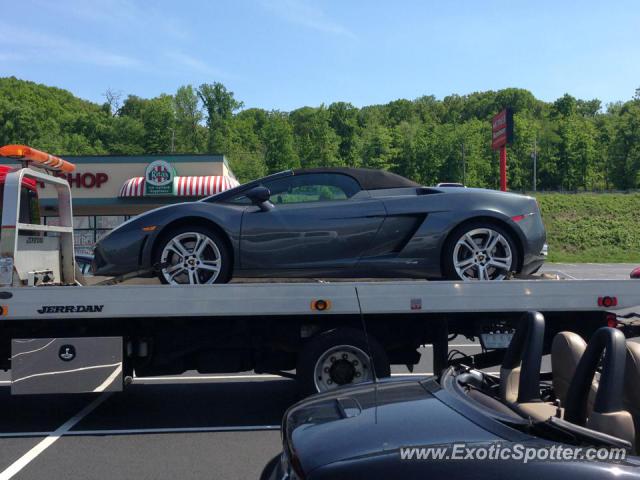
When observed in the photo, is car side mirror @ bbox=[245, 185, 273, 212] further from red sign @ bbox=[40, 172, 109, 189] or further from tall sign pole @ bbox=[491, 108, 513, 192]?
red sign @ bbox=[40, 172, 109, 189]

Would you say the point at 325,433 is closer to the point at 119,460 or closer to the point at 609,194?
the point at 119,460

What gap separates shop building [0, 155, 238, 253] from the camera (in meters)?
28.9

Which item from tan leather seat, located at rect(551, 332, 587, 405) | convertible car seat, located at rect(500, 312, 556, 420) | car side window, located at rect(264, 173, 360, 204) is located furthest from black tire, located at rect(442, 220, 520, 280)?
convertible car seat, located at rect(500, 312, 556, 420)

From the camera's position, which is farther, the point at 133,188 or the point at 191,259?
the point at 133,188

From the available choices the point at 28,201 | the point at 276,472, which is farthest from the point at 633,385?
the point at 28,201

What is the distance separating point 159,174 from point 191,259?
23.6 metres

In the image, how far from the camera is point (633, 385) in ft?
9.13

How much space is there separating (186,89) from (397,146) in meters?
31.2

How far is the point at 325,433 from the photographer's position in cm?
250

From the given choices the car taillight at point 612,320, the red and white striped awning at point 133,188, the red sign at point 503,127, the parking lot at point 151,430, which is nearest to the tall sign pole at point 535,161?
the red and white striped awning at point 133,188

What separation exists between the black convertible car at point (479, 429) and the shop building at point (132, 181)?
26.5 m

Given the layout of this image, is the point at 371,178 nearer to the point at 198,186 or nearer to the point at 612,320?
the point at 612,320

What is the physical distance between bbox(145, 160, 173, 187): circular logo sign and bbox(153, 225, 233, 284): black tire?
2329 cm

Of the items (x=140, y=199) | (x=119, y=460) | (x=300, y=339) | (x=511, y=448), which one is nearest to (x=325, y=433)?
(x=511, y=448)
